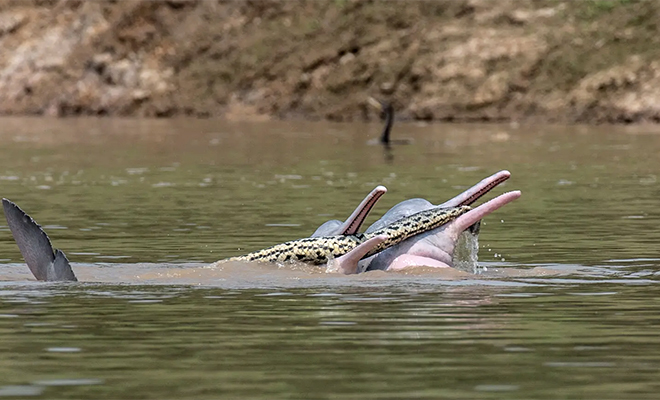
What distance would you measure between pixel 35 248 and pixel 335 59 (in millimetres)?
78194

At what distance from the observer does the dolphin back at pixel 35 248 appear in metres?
16.5

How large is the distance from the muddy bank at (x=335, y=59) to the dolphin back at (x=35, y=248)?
63716 mm

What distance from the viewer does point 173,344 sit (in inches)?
507

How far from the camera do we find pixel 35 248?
1659 cm

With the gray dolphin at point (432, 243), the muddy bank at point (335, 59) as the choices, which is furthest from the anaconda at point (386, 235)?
the muddy bank at point (335, 59)

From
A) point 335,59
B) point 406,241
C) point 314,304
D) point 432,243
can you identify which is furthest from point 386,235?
point 335,59

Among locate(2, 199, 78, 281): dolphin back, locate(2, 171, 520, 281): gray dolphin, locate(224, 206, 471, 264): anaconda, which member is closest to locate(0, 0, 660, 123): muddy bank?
locate(2, 171, 520, 281): gray dolphin

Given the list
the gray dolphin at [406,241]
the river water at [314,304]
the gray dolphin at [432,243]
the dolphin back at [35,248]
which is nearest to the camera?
the river water at [314,304]

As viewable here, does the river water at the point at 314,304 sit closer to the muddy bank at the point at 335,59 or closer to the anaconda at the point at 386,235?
the anaconda at the point at 386,235

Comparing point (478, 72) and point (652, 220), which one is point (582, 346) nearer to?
point (652, 220)

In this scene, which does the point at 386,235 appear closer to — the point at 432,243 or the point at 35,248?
the point at 432,243

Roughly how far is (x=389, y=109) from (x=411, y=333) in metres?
43.1

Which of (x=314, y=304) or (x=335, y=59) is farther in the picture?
(x=335, y=59)

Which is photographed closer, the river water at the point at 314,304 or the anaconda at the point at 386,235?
the river water at the point at 314,304
